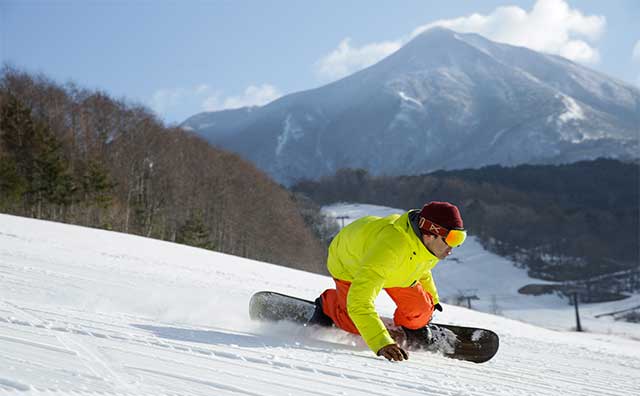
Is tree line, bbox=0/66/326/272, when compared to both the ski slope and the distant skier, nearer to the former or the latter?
the ski slope

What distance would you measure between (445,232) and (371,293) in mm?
687

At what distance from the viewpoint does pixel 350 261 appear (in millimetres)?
3932

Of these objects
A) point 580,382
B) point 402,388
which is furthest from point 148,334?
point 580,382

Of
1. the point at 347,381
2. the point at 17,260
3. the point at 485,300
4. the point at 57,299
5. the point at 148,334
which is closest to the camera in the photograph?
the point at 347,381

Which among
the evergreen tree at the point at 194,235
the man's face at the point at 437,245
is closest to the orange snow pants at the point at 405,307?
the man's face at the point at 437,245

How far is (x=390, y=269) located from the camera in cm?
344

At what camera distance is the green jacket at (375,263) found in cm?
328

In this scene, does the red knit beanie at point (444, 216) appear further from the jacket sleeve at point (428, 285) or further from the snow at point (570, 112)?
the snow at point (570, 112)

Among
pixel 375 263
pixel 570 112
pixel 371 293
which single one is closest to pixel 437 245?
pixel 375 263

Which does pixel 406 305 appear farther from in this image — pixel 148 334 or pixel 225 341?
pixel 148 334

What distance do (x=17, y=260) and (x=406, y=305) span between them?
5.31 metres

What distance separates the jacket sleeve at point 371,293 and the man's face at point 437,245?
26cm

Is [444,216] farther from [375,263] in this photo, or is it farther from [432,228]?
[375,263]

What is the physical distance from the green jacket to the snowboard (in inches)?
15.8
